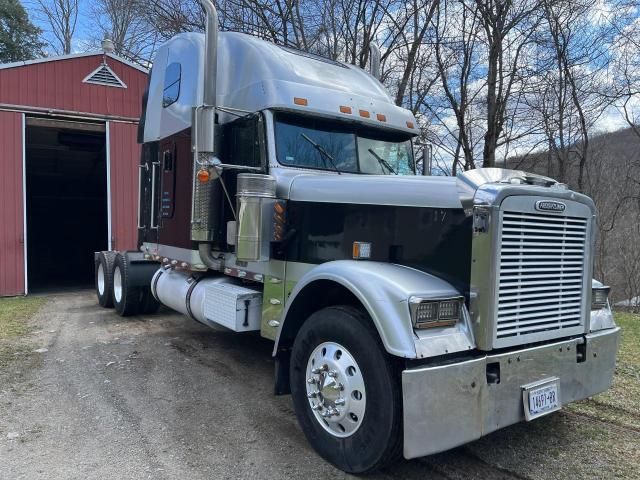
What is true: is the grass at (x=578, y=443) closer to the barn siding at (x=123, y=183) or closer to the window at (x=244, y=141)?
the window at (x=244, y=141)

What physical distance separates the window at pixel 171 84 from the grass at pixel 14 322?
3.53 meters

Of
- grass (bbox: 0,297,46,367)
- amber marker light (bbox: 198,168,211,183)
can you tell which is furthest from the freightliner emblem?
grass (bbox: 0,297,46,367)

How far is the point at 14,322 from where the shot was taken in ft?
26.9

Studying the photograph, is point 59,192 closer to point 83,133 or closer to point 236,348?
point 83,133

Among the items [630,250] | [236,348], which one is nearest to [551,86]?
[630,250]

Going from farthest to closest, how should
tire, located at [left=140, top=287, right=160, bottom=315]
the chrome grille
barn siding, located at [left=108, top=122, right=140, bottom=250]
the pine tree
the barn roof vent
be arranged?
the pine tree < barn siding, located at [left=108, top=122, right=140, bottom=250] < the barn roof vent < tire, located at [left=140, top=287, right=160, bottom=315] < the chrome grille

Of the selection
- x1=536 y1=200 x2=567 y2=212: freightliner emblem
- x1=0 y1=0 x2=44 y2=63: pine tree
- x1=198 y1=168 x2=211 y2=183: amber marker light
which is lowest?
x1=536 y1=200 x2=567 y2=212: freightliner emblem

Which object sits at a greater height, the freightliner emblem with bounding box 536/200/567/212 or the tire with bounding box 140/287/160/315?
the freightliner emblem with bounding box 536/200/567/212

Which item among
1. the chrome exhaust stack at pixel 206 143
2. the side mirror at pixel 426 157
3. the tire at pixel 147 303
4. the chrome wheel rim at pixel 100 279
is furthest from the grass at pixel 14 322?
the side mirror at pixel 426 157

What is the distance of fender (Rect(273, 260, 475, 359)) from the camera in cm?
292

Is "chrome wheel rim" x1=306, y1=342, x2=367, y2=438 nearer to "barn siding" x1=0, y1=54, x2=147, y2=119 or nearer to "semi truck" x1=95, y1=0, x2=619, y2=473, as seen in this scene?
"semi truck" x1=95, y1=0, x2=619, y2=473

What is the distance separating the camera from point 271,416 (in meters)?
4.25

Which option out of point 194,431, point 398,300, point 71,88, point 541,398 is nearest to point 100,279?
point 71,88

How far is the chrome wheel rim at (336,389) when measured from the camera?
323cm
